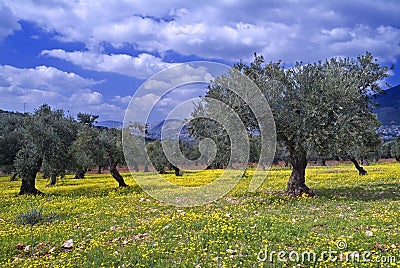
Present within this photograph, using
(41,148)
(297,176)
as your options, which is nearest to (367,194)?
(297,176)

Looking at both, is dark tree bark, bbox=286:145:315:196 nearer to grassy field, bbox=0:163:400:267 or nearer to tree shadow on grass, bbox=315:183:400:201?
tree shadow on grass, bbox=315:183:400:201

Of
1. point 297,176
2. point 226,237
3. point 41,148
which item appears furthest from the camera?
point 41,148

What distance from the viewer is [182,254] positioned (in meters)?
10.8

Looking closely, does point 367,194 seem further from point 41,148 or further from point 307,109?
point 41,148

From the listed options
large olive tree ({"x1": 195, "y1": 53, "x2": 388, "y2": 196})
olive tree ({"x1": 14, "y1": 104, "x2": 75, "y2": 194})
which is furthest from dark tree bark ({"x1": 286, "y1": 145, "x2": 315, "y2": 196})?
olive tree ({"x1": 14, "y1": 104, "x2": 75, "y2": 194})

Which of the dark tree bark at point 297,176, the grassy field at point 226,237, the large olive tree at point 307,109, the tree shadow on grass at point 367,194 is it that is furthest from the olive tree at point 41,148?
the tree shadow on grass at point 367,194

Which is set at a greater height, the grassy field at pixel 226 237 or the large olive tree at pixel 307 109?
the large olive tree at pixel 307 109

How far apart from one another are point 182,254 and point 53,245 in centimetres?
552

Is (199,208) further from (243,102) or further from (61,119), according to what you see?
(61,119)

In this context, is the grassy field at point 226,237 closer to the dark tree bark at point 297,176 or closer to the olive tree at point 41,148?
the dark tree bark at point 297,176

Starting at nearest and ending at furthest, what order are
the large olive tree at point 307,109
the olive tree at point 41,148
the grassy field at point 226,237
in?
the grassy field at point 226,237, the large olive tree at point 307,109, the olive tree at point 41,148

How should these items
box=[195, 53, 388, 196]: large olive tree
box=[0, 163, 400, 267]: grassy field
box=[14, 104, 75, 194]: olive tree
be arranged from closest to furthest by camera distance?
1. box=[0, 163, 400, 267]: grassy field
2. box=[195, 53, 388, 196]: large olive tree
3. box=[14, 104, 75, 194]: olive tree

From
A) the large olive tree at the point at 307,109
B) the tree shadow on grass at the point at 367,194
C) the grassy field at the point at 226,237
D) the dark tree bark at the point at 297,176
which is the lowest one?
the grassy field at the point at 226,237

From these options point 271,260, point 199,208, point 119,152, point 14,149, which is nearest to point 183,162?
point 119,152
